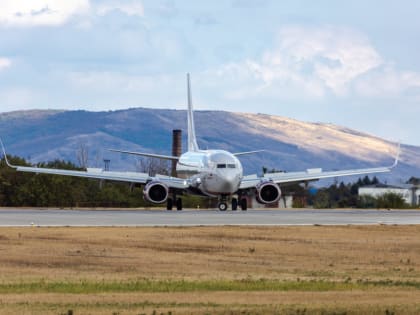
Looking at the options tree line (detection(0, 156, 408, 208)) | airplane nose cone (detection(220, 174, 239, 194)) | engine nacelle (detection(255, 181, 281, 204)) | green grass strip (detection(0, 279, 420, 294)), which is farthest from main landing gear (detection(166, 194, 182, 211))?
green grass strip (detection(0, 279, 420, 294))

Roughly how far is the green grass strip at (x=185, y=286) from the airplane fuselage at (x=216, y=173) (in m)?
45.9

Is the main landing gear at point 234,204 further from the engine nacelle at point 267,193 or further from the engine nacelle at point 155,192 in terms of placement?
the engine nacelle at point 155,192

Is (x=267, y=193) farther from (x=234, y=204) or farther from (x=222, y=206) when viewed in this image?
(x=222, y=206)

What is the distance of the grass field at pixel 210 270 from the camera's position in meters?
25.8

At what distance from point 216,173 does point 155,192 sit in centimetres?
374

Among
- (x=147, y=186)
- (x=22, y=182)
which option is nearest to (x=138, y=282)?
(x=147, y=186)

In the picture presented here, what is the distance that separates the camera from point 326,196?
17338 centimetres

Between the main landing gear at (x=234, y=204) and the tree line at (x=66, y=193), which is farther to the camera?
the tree line at (x=66, y=193)

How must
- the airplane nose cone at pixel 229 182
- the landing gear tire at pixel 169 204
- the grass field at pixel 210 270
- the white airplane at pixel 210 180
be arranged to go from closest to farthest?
the grass field at pixel 210 270
the airplane nose cone at pixel 229 182
the white airplane at pixel 210 180
the landing gear tire at pixel 169 204

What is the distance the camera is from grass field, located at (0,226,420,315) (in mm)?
25812

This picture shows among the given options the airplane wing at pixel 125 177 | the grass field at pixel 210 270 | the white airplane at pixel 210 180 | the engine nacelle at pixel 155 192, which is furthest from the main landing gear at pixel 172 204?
the grass field at pixel 210 270

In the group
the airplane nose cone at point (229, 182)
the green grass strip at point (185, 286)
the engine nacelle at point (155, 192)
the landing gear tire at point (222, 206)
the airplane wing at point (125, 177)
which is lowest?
the green grass strip at point (185, 286)

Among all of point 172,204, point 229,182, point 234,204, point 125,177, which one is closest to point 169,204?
point 172,204

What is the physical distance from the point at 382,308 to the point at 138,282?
7.02 metres
